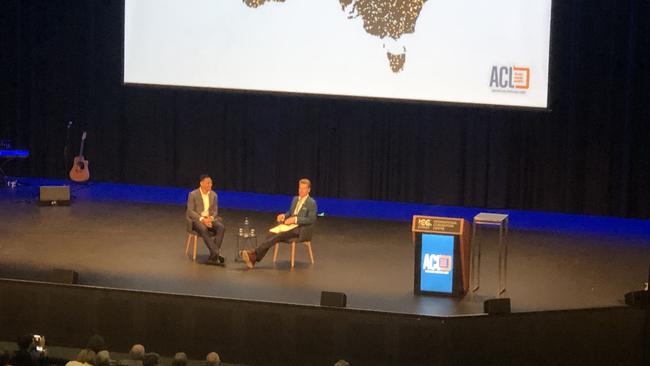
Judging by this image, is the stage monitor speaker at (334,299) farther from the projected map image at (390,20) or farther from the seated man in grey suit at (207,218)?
the projected map image at (390,20)

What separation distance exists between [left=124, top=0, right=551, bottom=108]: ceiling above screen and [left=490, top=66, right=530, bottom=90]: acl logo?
0.01 meters

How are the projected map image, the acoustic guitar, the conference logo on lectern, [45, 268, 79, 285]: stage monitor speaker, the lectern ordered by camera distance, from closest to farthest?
[45, 268, 79, 285]: stage monitor speaker < the lectern < the conference logo on lectern < the projected map image < the acoustic guitar

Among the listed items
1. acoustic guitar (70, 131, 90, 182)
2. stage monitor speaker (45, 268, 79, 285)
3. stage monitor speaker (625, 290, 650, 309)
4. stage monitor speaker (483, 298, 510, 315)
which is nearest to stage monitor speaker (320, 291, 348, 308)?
stage monitor speaker (483, 298, 510, 315)

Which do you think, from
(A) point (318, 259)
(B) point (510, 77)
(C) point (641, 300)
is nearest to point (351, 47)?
(B) point (510, 77)

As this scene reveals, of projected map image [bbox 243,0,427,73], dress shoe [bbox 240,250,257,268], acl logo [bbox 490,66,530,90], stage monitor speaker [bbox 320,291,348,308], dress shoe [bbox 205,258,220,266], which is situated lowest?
dress shoe [bbox 205,258,220,266]

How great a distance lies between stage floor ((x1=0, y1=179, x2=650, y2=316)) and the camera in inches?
402

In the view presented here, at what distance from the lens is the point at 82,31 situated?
53.1 feet

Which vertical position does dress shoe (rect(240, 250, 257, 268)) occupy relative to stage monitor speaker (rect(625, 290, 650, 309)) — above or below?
below

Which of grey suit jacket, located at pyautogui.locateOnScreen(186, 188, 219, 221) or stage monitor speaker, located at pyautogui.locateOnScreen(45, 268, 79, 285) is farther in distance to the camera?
grey suit jacket, located at pyautogui.locateOnScreen(186, 188, 219, 221)

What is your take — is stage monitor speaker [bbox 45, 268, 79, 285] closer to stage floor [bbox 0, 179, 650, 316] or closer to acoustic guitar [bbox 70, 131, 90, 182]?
stage floor [bbox 0, 179, 650, 316]

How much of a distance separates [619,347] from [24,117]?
1053 cm

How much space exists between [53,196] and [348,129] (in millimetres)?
3859

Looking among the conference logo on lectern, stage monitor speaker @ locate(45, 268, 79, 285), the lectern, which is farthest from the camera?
the conference logo on lectern

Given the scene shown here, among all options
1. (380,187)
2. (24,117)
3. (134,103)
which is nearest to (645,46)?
(380,187)
